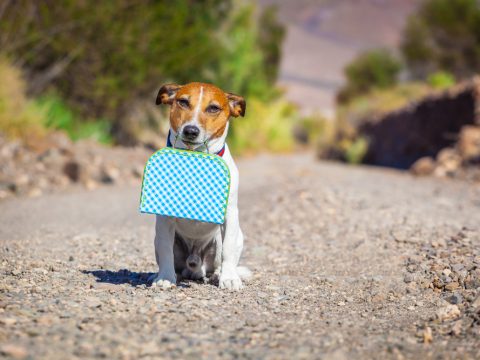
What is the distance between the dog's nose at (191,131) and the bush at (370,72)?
40.4 metres

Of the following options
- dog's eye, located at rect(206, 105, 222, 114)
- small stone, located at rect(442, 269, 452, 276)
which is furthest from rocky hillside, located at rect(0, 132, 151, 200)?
small stone, located at rect(442, 269, 452, 276)

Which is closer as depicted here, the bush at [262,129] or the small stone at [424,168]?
the small stone at [424,168]

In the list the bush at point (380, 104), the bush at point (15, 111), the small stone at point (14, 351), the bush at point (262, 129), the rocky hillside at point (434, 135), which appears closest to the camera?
the small stone at point (14, 351)

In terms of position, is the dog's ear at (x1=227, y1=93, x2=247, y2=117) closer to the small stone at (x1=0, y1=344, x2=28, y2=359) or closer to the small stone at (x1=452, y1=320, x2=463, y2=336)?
the small stone at (x1=452, y1=320, x2=463, y2=336)

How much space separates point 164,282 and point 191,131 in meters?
0.95

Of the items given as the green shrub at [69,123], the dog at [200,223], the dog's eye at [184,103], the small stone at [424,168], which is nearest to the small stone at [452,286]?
the dog at [200,223]

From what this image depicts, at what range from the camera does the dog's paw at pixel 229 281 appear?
12.4ft

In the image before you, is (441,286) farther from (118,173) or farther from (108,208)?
(118,173)

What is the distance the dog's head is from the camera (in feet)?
11.7

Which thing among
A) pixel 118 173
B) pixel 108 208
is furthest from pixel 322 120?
pixel 108 208

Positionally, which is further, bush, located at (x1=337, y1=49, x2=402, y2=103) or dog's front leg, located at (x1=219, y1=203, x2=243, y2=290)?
bush, located at (x1=337, y1=49, x2=402, y2=103)

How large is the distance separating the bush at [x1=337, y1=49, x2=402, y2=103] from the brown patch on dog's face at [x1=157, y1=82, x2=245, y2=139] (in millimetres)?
40202

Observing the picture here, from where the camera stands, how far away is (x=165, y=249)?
3723mm

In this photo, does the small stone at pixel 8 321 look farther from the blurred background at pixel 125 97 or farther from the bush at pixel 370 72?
the bush at pixel 370 72
